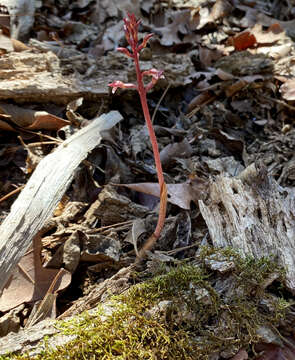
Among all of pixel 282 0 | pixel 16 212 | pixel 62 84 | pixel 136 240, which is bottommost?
pixel 136 240

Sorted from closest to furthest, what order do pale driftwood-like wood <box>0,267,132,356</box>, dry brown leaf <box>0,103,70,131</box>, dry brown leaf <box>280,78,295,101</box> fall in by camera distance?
pale driftwood-like wood <box>0,267,132,356</box>, dry brown leaf <box>0,103,70,131</box>, dry brown leaf <box>280,78,295,101</box>

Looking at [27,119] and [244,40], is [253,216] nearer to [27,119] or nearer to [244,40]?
[27,119]

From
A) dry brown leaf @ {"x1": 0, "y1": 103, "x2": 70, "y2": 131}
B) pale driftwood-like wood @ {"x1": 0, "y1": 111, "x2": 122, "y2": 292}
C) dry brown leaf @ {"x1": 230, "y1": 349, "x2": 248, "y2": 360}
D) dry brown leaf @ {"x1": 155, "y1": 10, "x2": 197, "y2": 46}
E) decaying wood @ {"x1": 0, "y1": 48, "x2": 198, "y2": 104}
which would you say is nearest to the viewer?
dry brown leaf @ {"x1": 230, "y1": 349, "x2": 248, "y2": 360}

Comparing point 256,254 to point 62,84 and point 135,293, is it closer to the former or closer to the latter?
point 135,293

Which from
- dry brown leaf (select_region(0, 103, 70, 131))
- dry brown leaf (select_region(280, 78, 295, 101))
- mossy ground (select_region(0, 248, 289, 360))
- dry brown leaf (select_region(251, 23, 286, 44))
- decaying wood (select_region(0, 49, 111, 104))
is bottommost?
mossy ground (select_region(0, 248, 289, 360))

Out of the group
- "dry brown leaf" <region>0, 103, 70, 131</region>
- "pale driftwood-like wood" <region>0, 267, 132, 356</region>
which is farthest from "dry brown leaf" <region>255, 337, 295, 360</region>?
"dry brown leaf" <region>0, 103, 70, 131</region>

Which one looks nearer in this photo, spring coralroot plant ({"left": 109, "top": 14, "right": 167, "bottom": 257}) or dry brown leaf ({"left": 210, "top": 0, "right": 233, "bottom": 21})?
spring coralroot plant ({"left": 109, "top": 14, "right": 167, "bottom": 257})

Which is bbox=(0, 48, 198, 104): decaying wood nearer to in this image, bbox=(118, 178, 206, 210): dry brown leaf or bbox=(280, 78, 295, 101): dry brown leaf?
bbox=(280, 78, 295, 101): dry brown leaf

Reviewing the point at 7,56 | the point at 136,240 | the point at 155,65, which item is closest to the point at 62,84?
the point at 7,56
